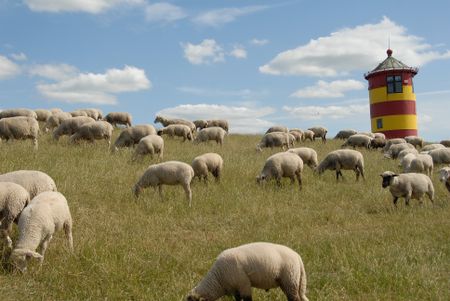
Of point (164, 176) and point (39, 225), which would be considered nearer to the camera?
point (39, 225)

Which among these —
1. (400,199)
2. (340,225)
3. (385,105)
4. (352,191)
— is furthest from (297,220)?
(385,105)

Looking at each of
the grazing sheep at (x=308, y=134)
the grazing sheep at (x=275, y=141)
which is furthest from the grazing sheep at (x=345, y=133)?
the grazing sheep at (x=275, y=141)

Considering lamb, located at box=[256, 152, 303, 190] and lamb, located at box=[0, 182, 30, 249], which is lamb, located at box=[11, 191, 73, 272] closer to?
lamb, located at box=[0, 182, 30, 249]

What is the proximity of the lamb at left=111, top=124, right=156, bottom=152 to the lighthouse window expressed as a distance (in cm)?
2611

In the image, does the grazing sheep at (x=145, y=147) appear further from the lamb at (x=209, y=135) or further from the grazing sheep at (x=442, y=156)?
the grazing sheep at (x=442, y=156)

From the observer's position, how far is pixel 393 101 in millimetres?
39031

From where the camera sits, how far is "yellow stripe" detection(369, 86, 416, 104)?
128ft

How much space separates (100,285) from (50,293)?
696mm

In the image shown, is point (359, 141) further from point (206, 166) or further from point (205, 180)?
point (205, 180)

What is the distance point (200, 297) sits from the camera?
520cm

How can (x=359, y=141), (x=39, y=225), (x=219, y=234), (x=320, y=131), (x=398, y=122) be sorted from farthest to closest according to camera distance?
(x=398, y=122), (x=320, y=131), (x=359, y=141), (x=219, y=234), (x=39, y=225)

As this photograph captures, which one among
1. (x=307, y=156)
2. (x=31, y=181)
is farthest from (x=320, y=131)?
(x=31, y=181)

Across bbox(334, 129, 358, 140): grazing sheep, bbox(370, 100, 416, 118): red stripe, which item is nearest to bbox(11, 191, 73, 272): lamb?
bbox(334, 129, 358, 140): grazing sheep

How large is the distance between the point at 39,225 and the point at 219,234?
12.5 ft
